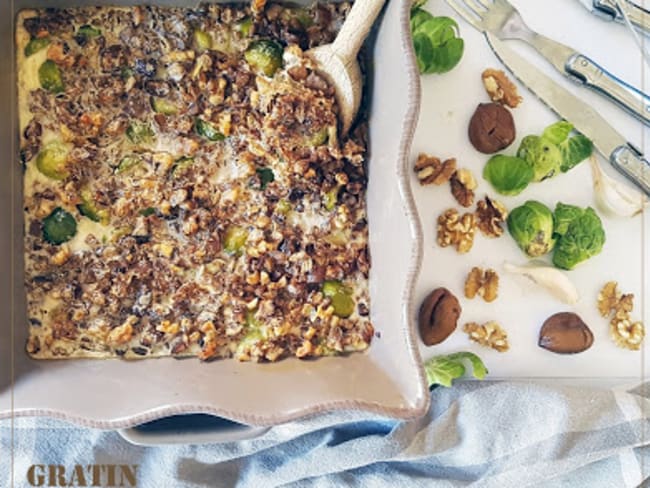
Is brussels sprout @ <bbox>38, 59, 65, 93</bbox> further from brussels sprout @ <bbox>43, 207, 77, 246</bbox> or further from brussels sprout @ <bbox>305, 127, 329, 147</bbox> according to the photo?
brussels sprout @ <bbox>305, 127, 329, 147</bbox>

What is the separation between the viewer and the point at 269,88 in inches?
47.5

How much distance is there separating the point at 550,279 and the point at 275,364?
42 cm

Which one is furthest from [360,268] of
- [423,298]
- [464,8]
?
[464,8]

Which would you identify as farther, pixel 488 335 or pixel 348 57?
pixel 488 335

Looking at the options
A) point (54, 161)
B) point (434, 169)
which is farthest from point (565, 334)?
point (54, 161)

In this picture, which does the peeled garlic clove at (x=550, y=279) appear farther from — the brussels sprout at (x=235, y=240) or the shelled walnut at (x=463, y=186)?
the brussels sprout at (x=235, y=240)

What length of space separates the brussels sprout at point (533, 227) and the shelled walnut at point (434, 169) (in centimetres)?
11

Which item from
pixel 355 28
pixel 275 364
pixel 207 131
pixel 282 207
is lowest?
pixel 275 364

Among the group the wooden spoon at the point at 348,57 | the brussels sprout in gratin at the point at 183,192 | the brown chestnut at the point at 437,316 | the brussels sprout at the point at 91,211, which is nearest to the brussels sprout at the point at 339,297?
the brussels sprout in gratin at the point at 183,192

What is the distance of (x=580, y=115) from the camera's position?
4.32ft

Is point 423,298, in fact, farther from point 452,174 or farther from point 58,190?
point 58,190

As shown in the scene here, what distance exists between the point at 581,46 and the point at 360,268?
485 millimetres

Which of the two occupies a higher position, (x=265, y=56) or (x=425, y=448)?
(x=265, y=56)

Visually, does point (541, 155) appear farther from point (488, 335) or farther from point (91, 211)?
point (91, 211)
